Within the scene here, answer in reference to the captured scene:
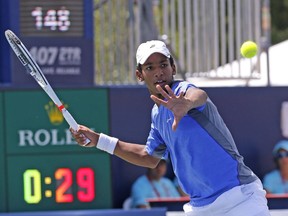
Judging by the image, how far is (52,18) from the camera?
8867 mm

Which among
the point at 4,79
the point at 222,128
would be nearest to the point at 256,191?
the point at 222,128

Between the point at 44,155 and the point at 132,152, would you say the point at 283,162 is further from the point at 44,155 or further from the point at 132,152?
the point at 132,152

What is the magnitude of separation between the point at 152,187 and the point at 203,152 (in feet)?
12.8

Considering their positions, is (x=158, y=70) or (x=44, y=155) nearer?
(x=158, y=70)

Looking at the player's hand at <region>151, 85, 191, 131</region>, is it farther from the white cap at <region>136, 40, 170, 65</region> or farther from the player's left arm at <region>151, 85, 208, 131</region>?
the white cap at <region>136, 40, 170, 65</region>

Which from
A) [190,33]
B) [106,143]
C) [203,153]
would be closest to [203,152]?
[203,153]

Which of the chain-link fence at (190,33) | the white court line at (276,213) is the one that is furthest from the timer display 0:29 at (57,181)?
the white court line at (276,213)

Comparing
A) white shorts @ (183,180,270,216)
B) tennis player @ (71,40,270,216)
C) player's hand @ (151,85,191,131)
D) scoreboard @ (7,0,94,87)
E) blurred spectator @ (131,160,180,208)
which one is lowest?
blurred spectator @ (131,160,180,208)

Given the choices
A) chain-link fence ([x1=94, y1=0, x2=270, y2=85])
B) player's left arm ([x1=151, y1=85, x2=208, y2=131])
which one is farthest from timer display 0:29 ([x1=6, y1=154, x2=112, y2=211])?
player's left arm ([x1=151, y1=85, x2=208, y2=131])

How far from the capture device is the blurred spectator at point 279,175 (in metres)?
8.84

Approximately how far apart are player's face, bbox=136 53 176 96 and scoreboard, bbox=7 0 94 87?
398cm

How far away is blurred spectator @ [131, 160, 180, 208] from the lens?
28.5 ft

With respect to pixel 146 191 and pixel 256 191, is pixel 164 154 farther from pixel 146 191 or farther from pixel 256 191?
pixel 146 191

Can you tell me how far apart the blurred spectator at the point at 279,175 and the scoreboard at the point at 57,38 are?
2.04 m
